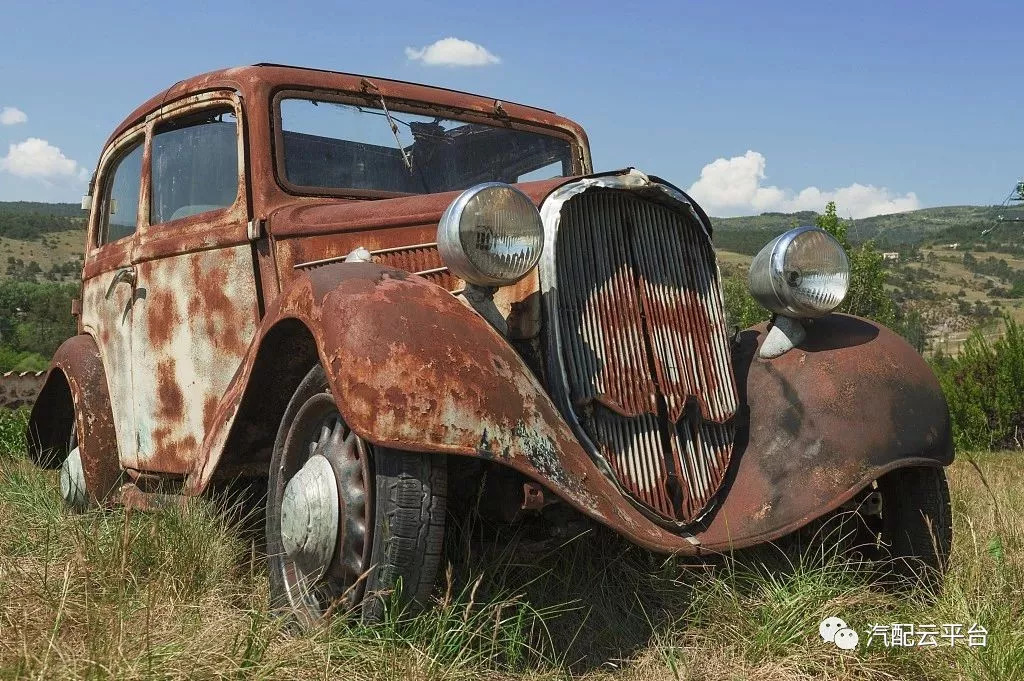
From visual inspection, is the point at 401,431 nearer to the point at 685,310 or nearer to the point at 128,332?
the point at 685,310

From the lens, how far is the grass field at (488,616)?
79.4 inches

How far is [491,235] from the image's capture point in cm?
239

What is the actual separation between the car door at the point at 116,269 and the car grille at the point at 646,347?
2.17 meters

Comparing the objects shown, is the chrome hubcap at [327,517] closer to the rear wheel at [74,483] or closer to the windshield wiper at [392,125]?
the windshield wiper at [392,125]

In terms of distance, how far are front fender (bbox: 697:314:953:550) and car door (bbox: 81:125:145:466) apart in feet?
8.31

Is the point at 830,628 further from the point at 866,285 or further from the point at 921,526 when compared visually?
the point at 866,285

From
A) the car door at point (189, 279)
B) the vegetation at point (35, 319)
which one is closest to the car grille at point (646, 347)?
the car door at point (189, 279)

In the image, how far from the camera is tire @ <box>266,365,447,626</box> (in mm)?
2145

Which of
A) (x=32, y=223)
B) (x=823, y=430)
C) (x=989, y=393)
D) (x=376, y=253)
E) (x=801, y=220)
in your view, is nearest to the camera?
(x=823, y=430)

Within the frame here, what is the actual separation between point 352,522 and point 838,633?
4.09 feet

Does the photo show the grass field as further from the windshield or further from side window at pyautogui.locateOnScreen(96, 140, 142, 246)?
side window at pyautogui.locateOnScreen(96, 140, 142, 246)

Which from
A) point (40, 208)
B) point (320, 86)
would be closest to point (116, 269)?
point (320, 86)

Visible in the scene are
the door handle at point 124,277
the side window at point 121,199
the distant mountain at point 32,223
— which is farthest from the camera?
the distant mountain at point 32,223

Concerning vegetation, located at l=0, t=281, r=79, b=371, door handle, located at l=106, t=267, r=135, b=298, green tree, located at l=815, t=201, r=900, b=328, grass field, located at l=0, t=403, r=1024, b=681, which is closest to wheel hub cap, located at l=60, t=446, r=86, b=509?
door handle, located at l=106, t=267, r=135, b=298
